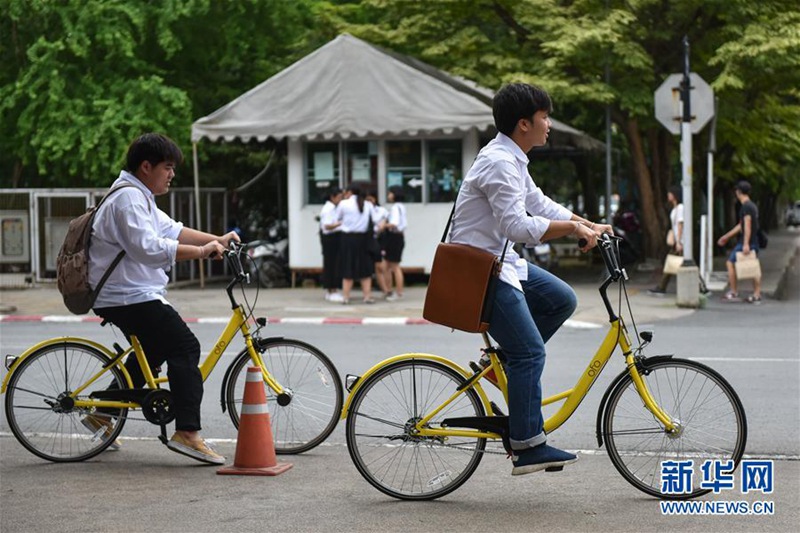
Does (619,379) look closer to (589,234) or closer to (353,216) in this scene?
(589,234)

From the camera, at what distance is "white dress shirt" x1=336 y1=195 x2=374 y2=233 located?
1898 cm

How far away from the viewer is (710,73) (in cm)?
2445

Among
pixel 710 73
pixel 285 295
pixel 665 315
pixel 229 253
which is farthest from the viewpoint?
pixel 710 73

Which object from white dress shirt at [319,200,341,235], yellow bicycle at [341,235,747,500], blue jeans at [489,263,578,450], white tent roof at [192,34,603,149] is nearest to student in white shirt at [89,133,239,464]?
yellow bicycle at [341,235,747,500]

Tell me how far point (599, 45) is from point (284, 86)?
5.44 metres

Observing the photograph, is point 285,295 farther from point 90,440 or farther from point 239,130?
point 90,440

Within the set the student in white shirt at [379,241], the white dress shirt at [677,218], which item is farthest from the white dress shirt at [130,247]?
the white dress shirt at [677,218]

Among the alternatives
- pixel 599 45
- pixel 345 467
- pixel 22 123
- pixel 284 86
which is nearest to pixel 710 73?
pixel 599 45

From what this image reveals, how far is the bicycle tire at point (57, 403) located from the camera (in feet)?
24.5

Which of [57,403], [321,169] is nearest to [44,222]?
[321,169]

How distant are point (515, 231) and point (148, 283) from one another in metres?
2.31

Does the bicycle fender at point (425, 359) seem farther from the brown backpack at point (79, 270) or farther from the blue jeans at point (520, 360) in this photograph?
the brown backpack at point (79, 270)

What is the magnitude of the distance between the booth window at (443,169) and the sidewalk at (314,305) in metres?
1.69

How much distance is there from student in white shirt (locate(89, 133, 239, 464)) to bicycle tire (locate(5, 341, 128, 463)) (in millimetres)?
359
